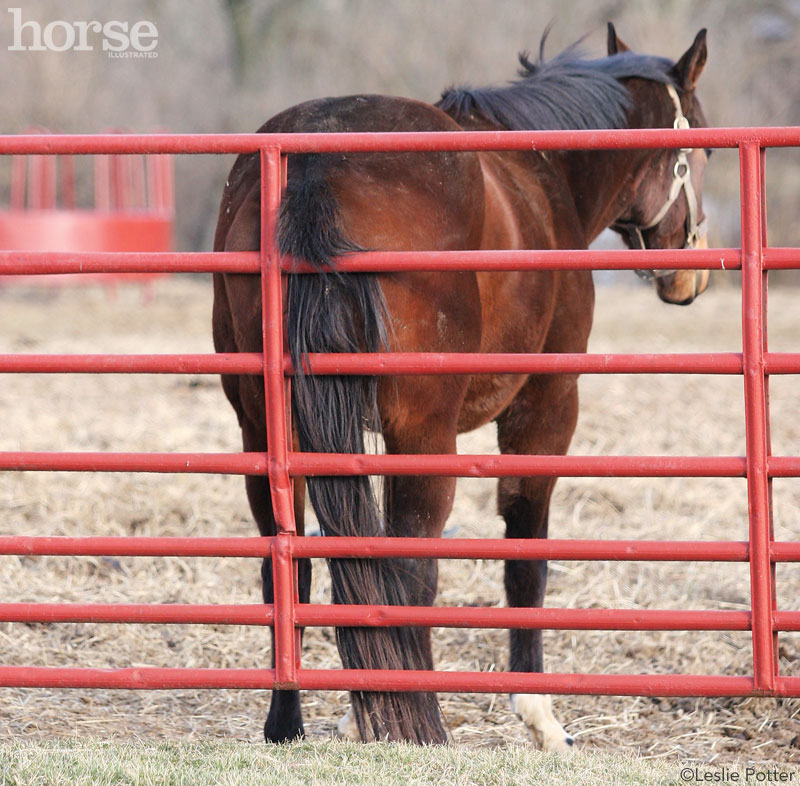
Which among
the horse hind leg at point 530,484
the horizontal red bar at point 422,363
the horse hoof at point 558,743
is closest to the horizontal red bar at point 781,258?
the horizontal red bar at point 422,363

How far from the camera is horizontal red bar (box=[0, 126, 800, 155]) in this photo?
243 centimetres

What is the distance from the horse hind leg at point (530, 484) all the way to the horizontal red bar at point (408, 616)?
2.92 feet

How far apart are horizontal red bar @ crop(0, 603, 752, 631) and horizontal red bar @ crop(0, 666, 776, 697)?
117 mm

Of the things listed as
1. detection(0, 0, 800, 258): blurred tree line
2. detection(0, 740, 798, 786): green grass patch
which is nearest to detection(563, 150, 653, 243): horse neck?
detection(0, 740, 798, 786): green grass patch

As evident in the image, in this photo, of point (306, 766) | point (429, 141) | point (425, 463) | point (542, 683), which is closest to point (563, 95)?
point (429, 141)

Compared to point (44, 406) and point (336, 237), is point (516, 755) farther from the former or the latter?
point (44, 406)

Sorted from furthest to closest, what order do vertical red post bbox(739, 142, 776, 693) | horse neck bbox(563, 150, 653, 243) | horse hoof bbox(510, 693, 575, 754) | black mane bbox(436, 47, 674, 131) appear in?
horse neck bbox(563, 150, 653, 243)
black mane bbox(436, 47, 674, 131)
horse hoof bbox(510, 693, 575, 754)
vertical red post bbox(739, 142, 776, 693)

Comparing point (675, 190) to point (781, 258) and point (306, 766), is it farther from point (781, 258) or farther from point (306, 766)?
point (306, 766)

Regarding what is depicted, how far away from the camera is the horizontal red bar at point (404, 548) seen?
2500 mm

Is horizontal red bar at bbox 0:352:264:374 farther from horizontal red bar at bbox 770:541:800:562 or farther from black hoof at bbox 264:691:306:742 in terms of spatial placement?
horizontal red bar at bbox 770:541:800:562

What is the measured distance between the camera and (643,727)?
3.19m

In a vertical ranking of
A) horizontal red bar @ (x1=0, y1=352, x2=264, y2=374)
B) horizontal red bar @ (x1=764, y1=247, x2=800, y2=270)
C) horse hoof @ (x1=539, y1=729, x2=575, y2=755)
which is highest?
horizontal red bar @ (x1=764, y1=247, x2=800, y2=270)

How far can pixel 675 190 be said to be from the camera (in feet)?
12.7

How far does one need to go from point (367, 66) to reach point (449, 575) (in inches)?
633
